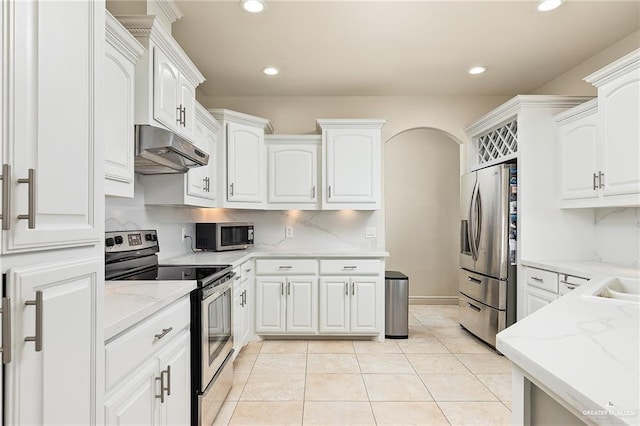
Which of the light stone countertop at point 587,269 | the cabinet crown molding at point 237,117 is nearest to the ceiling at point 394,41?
the cabinet crown molding at point 237,117

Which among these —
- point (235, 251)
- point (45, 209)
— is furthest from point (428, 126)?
point (45, 209)

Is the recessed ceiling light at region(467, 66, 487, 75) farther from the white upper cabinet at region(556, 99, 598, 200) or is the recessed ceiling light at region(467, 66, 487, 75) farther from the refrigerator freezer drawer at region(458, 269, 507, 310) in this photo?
the refrigerator freezer drawer at region(458, 269, 507, 310)

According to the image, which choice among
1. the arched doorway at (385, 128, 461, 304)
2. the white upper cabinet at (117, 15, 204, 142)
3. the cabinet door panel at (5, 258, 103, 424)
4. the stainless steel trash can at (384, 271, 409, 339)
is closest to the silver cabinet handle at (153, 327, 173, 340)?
the cabinet door panel at (5, 258, 103, 424)

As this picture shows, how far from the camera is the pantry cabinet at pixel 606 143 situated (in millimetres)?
2432

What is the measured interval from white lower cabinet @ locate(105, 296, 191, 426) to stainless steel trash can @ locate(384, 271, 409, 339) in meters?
2.40

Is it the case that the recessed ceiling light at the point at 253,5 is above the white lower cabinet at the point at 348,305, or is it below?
above

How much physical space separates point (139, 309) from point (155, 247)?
1509 mm

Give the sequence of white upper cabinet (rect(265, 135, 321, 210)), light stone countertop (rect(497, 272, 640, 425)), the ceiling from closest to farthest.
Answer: light stone countertop (rect(497, 272, 640, 425))
the ceiling
white upper cabinet (rect(265, 135, 321, 210))

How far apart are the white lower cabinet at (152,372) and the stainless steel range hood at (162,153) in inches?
31.4

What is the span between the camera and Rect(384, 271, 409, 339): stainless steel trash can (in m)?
3.82

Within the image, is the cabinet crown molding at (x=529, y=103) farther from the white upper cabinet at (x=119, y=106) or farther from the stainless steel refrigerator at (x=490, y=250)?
the white upper cabinet at (x=119, y=106)

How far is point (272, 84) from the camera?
3990 millimetres

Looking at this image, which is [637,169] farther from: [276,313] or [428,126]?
[276,313]

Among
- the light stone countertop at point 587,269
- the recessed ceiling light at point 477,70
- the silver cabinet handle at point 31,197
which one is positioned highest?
the recessed ceiling light at point 477,70
